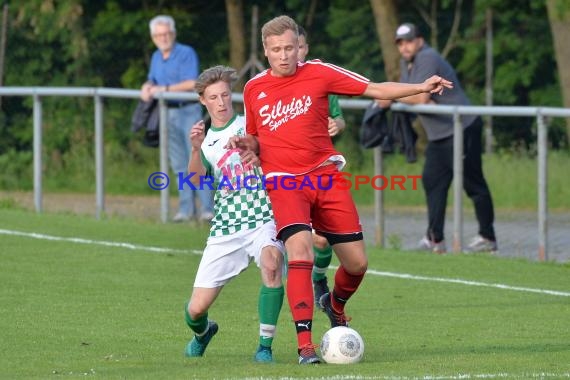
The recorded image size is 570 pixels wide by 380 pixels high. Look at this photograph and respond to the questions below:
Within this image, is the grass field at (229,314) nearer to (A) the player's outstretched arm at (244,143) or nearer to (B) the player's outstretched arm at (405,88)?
(A) the player's outstretched arm at (244,143)

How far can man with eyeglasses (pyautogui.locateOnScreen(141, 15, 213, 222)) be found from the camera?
16.8 meters

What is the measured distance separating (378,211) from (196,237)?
1783 millimetres

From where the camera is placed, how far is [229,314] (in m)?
11.2

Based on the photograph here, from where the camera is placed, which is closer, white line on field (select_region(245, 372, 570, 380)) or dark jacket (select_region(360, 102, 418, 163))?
white line on field (select_region(245, 372, 570, 380))

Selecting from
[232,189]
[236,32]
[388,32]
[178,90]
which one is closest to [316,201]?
[232,189]

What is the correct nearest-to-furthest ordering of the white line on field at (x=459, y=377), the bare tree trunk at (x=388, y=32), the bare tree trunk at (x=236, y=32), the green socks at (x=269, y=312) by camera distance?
the white line on field at (x=459, y=377) → the green socks at (x=269, y=312) → the bare tree trunk at (x=388, y=32) → the bare tree trunk at (x=236, y=32)

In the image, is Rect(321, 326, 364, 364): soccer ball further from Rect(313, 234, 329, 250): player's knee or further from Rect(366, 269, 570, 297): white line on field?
Rect(366, 269, 570, 297): white line on field

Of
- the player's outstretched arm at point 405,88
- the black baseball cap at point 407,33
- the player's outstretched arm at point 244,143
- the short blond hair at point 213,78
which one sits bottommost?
the player's outstretched arm at point 244,143

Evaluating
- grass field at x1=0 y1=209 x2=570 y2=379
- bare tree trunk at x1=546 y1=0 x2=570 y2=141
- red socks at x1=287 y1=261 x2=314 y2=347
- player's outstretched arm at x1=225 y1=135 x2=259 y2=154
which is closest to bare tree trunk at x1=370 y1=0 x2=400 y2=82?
bare tree trunk at x1=546 y1=0 x2=570 y2=141

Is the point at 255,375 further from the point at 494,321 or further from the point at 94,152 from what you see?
the point at 94,152

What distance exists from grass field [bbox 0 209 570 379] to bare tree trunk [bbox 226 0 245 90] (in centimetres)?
934

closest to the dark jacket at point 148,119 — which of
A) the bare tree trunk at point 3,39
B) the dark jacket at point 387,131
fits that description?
the dark jacket at point 387,131

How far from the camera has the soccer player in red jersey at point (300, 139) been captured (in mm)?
8992

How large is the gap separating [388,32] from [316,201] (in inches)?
597
